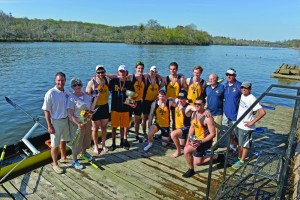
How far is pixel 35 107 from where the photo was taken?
14.4 m

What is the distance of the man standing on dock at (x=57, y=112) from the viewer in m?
4.64

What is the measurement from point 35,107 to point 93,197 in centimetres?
1169

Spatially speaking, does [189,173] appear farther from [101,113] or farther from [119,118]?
[101,113]

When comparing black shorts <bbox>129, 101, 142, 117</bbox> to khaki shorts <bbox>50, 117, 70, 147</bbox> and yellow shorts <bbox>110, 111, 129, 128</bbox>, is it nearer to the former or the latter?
yellow shorts <bbox>110, 111, 129, 128</bbox>

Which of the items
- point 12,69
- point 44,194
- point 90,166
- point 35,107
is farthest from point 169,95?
point 12,69

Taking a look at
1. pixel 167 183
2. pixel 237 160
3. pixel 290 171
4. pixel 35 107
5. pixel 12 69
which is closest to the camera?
pixel 167 183

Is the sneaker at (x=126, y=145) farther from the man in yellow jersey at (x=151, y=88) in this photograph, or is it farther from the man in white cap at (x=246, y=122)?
the man in white cap at (x=246, y=122)

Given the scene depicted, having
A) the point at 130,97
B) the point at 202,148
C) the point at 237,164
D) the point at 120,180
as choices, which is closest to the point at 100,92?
the point at 130,97

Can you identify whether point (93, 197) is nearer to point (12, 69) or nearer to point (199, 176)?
point (199, 176)

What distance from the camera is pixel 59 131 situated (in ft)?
16.1

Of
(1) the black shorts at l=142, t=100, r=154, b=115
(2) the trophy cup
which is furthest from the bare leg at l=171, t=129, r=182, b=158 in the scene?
(2) the trophy cup

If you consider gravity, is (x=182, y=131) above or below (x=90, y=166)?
above

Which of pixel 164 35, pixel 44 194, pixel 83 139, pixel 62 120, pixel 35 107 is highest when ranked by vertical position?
pixel 164 35

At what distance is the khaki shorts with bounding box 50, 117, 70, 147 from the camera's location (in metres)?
4.84
